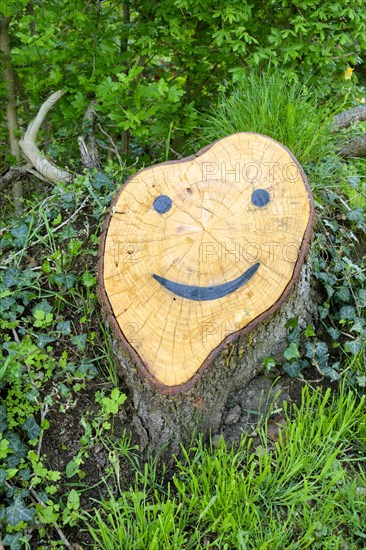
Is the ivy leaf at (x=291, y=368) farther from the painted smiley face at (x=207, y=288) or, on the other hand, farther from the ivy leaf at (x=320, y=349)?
the painted smiley face at (x=207, y=288)

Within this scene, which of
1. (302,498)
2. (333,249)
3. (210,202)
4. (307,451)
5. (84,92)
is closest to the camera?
(302,498)

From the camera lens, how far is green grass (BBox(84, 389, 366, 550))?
1.85 metres

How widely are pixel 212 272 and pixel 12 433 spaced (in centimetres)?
97

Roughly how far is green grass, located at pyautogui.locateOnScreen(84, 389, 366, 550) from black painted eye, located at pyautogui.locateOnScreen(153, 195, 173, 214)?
3.06 ft

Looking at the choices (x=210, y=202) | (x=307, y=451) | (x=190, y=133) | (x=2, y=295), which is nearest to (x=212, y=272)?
(x=210, y=202)

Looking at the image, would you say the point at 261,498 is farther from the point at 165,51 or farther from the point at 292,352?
the point at 165,51

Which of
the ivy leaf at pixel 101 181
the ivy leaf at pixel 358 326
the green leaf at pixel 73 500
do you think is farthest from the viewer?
the ivy leaf at pixel 101 181

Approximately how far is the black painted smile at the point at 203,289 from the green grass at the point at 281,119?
101 cm

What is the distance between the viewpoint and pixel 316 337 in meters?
2.44

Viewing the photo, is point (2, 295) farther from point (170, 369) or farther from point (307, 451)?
point (307, 451)

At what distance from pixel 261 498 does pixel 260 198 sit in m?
1.14

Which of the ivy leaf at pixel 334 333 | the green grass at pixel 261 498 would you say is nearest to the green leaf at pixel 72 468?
the green grass at pixel 261 498

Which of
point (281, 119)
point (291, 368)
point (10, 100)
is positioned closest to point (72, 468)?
point (291, 368)

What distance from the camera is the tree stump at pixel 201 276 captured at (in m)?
2.01
